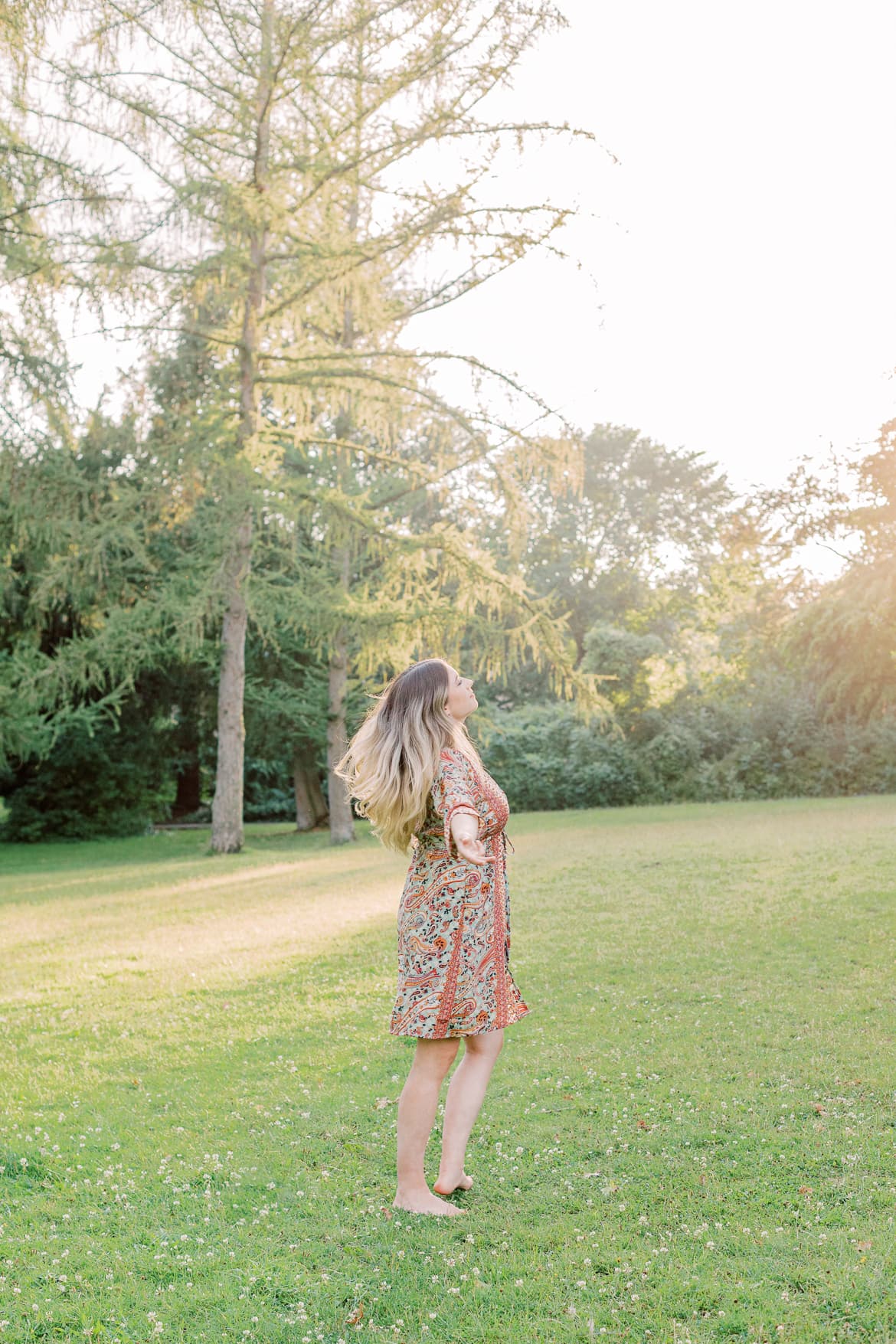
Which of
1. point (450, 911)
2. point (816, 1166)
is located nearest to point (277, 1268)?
point (450, 911)

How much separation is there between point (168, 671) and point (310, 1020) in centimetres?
1824

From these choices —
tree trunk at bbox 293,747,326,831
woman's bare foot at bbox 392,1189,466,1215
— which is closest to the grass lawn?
woman's bare foot at bbox 392,1189,466,1215

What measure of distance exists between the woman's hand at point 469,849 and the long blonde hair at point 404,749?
27 centimetres

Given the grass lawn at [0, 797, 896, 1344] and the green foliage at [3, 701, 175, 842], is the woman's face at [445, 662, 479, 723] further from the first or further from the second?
the green foliage at [3, 701, 175, 842]

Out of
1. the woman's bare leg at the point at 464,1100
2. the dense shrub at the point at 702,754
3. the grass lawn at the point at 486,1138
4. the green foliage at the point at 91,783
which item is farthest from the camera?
the dense shrub at the point at 702,754

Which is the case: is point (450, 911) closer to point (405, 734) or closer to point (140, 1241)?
point (405, 734)

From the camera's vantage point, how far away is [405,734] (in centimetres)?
415

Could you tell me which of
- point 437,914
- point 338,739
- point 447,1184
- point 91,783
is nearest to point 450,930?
point 437,914

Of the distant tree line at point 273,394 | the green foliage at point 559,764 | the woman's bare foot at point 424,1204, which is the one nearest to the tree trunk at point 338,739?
the distant tree line at point 273,394

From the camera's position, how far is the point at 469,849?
3.81 m

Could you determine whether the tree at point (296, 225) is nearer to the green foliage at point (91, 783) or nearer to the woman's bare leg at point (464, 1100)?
the green foliage at point (91, 783)

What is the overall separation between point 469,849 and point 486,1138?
1.91m

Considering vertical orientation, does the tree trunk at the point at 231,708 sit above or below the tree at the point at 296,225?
below

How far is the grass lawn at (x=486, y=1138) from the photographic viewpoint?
3453 mm
